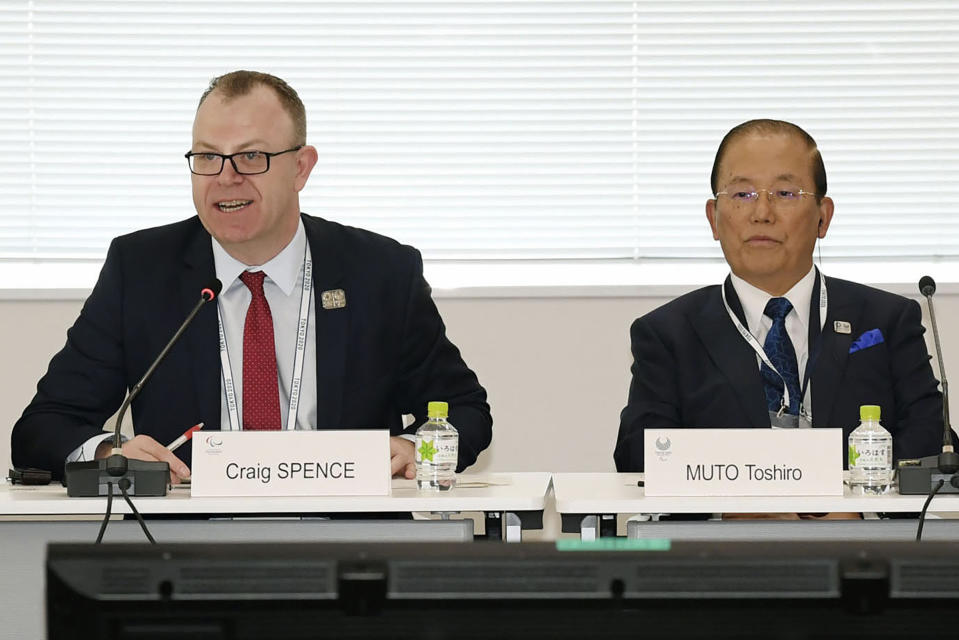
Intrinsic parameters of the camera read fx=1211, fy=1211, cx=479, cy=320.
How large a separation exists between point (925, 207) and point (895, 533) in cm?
210

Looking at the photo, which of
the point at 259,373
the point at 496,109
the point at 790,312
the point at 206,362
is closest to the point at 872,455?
the point at 790,312

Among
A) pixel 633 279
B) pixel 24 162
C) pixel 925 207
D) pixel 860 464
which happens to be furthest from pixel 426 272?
pixel 860 464

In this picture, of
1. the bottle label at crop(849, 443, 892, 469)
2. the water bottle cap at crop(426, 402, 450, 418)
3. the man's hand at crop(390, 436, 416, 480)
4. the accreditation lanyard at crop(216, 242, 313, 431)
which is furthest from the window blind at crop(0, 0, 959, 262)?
the bottle label at crop(849, 443, 892, 469)

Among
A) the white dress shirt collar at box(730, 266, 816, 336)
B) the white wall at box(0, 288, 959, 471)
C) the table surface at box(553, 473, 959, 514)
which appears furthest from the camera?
the white wall at box(0, 288, 959, 471)

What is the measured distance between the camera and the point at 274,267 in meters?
2.85

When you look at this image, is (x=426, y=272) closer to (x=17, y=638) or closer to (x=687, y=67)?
(x=687, y=67)

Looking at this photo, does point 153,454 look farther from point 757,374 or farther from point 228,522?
point 757,374

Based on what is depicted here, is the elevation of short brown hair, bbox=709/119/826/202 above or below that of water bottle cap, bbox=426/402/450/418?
above

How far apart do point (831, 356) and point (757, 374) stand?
0.61 feet

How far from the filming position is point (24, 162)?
4.02 metres

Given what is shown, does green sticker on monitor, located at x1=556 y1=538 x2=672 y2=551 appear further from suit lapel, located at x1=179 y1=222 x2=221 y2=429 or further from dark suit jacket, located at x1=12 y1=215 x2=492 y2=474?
suit lapel, located at x1=179 y1=222 x2=221 y2=429

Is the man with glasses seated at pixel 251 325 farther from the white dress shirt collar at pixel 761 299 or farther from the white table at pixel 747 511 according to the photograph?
the white dress shirt collar at pixel 761 299

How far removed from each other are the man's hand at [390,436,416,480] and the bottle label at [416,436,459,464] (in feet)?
0.32

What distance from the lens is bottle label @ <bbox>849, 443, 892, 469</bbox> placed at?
2.27 m
